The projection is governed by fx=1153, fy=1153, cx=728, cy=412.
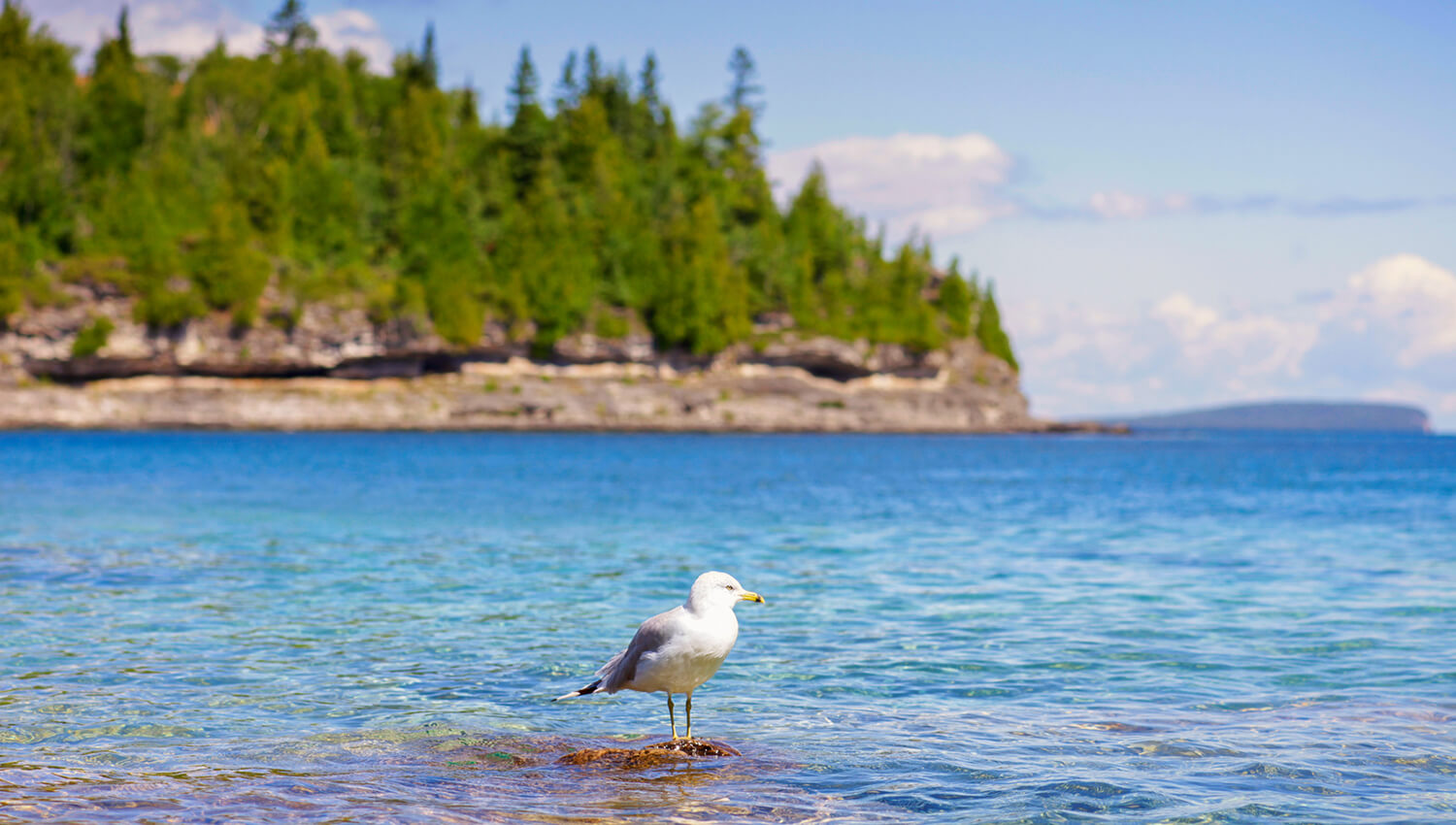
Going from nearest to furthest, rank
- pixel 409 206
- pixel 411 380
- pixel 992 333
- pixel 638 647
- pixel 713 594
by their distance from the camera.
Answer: pixel 713 594 < pixel 638 647 < pixel 411 380 < pixel 409 206 < pixel 992 333

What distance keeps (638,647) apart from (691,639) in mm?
572

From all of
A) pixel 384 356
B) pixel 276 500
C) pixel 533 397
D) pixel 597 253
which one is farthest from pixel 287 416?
pixel 276 500

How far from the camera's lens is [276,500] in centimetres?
3434

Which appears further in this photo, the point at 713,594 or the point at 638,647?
the point at 638,647

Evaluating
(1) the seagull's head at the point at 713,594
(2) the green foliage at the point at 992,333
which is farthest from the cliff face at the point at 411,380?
(1) the seagull's head at the point at 713,594

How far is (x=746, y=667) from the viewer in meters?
12.3

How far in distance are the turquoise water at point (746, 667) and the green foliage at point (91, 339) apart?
70412 millimetres

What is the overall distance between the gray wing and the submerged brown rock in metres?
0.47

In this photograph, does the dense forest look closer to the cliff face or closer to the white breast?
the cliff face

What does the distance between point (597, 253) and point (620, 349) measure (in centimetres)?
1720

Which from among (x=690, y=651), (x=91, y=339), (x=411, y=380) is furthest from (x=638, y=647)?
(x=411, y=380)

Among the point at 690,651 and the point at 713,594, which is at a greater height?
the point at 713,594

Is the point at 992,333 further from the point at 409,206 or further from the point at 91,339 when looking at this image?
the point at 91,339

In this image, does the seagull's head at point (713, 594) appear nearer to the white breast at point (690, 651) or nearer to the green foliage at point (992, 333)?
the white breast at point (690, 651)
